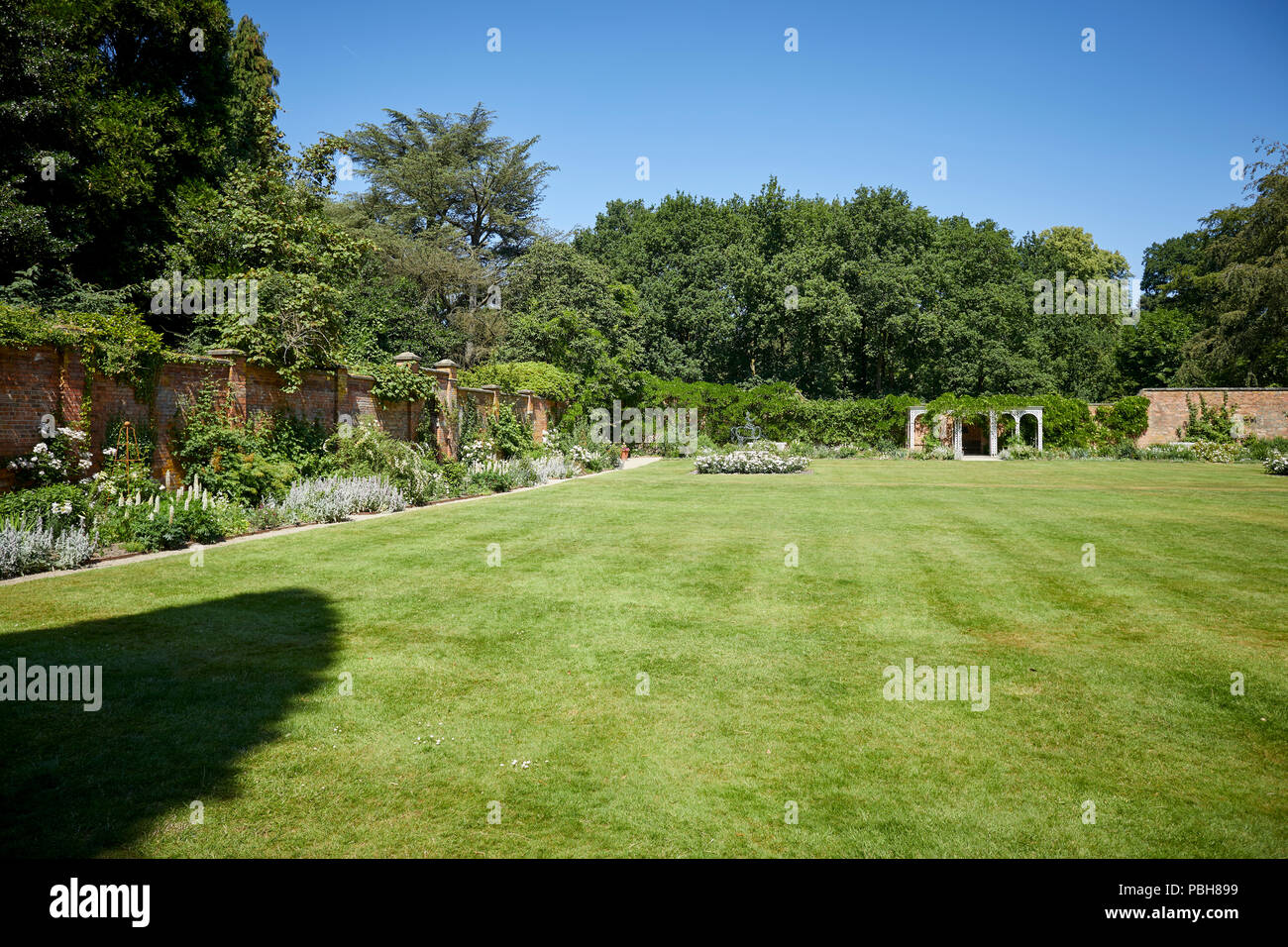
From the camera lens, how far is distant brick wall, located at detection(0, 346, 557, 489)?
28.7ft

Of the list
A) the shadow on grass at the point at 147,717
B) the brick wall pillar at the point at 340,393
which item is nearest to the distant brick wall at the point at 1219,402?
the brick wall pillar at the point at 340,393

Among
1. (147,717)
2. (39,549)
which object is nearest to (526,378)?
(39,549)

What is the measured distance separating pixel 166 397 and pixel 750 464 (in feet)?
52.2

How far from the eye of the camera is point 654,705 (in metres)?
4.52

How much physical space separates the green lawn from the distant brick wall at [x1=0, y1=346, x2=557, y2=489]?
111 inches

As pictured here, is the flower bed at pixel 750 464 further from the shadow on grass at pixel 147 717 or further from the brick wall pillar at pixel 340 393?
the shadow on grass at pixel 147 717

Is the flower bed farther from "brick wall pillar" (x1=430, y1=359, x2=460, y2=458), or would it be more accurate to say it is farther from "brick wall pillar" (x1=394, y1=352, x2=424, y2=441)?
"brick wall pillar" (x1=394, y1=352, x2=424, y2=441)

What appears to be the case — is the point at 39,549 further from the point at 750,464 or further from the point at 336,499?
the point at 750,464

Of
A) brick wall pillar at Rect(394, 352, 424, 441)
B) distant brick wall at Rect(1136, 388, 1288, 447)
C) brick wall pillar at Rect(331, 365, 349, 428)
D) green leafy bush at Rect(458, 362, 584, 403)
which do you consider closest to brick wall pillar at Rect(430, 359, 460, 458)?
brick wall pillar at Rect(394, 352, 424, 441)

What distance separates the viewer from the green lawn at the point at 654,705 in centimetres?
316

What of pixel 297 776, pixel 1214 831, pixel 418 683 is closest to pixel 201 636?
pixel 418 683

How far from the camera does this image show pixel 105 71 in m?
18.3
